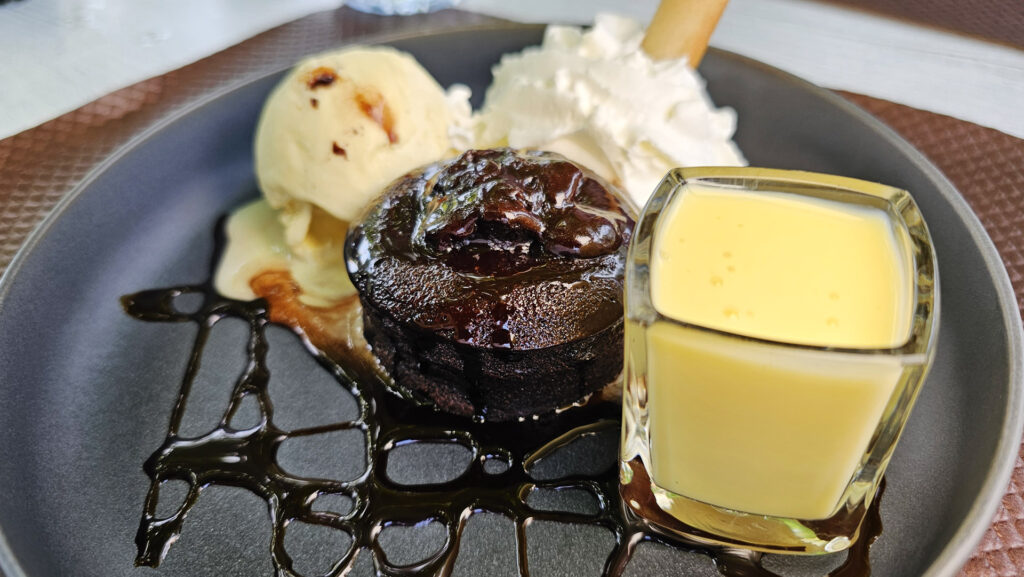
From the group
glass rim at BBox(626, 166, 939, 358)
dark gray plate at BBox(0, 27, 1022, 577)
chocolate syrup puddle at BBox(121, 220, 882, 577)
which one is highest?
glass rim at BBox(626, 166, 939, 358)

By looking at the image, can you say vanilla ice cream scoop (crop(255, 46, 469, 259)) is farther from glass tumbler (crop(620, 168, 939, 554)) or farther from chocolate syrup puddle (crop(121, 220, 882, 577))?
glass tumbler (crop(620, 168, 939, 554))

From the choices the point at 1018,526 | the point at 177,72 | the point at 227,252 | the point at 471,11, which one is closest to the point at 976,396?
the point at 1018,526

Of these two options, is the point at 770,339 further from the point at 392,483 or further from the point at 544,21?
the point at 544,21

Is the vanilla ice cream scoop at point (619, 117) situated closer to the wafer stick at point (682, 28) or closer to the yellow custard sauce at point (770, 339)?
the wafer stick at point (682, 28)

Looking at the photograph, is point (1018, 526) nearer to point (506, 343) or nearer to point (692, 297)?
point (692, 297)

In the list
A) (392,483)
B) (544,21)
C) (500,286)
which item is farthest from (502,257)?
(544,21)

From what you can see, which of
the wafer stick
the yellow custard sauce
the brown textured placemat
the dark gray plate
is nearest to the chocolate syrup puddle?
the dark gray plate

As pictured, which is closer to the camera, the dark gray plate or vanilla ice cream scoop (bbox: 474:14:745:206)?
the dark gray plate

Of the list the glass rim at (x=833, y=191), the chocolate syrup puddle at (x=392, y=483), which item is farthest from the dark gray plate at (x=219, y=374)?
the glass rim at (x=833, y=191)
